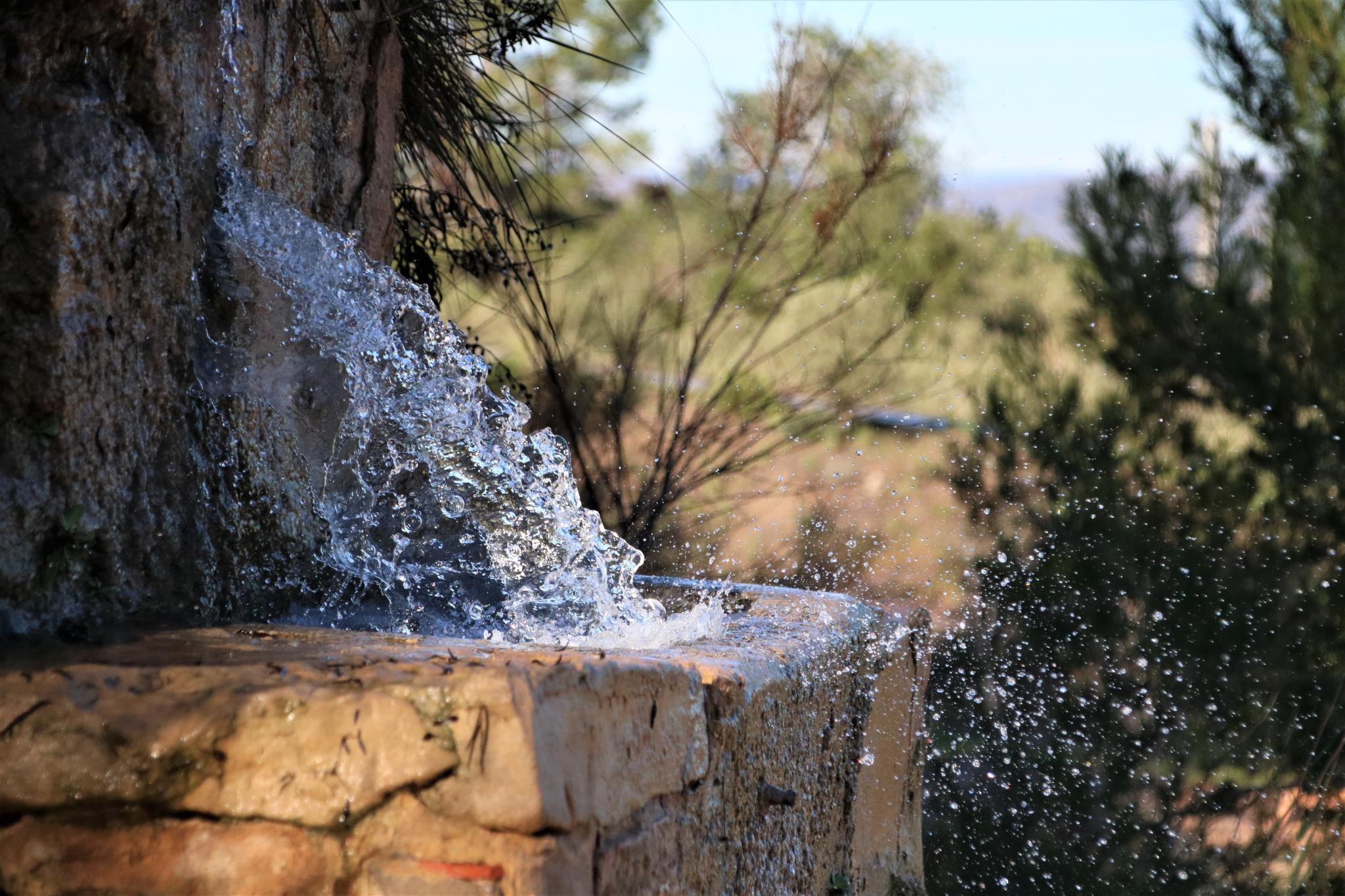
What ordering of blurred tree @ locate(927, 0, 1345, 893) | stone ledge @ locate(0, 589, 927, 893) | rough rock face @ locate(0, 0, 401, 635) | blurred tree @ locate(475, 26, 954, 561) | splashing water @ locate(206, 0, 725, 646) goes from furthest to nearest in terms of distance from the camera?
blurred tree @ locate(927, 0, 1345, 893)
blurred tree @ locate(475, 26, 954, 561)
splashing water @ locate(206, 0, 725, 646)
rough rock face @ locate(0, 0, 401, 635)
stone ledge @ locate(0, 589, 927, 893)

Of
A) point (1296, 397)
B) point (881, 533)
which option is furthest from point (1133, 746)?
point (881, 533)

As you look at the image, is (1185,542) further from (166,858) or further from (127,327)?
(166,858)

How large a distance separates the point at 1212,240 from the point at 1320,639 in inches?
57.7

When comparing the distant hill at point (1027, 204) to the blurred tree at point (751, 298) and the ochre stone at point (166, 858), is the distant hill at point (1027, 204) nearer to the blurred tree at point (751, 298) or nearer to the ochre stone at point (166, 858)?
the blurred tree at point (751, 298)

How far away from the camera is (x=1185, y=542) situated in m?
4.87

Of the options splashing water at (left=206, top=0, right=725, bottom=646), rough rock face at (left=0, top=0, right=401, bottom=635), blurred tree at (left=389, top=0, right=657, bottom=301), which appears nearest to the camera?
rough rock face at (left=0, top=0, right=401, bottom=635)

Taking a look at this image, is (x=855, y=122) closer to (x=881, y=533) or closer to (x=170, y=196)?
(x=881, y=533)

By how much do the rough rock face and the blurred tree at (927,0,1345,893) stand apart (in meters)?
3.67

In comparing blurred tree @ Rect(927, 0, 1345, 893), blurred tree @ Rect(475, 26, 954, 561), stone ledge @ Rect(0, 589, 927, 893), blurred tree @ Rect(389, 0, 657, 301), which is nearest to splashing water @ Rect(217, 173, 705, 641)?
blurred tree @ Rect(389, 0, 657, 301)

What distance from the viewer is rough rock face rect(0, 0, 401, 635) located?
1.33 m

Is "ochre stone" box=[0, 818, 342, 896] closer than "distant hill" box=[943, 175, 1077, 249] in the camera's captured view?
Yes

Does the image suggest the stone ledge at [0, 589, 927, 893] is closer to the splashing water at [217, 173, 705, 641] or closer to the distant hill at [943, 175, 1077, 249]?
the splashing water at [217, 173, 705, 641]

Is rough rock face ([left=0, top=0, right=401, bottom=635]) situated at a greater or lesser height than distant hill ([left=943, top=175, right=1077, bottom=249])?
lesser

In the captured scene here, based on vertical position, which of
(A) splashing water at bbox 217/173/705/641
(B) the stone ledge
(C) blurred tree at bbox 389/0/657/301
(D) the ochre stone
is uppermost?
(C) blurred tree at bbox 389/0/657/301
